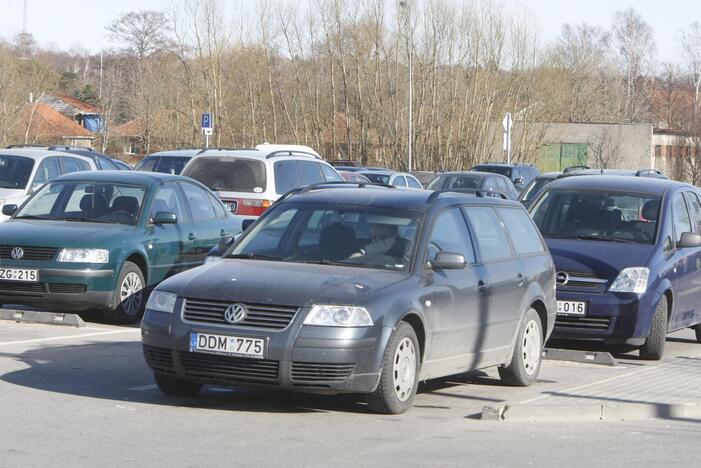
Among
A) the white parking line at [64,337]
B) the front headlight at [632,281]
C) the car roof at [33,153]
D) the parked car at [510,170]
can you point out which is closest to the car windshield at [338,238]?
the white parking line at [64,337]

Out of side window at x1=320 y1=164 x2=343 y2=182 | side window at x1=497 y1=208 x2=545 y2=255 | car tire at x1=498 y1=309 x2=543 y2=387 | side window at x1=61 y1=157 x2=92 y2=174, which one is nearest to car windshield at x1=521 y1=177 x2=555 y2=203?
side window at x1=320 y1=164 x2=343 y2=182

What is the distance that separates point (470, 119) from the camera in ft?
192

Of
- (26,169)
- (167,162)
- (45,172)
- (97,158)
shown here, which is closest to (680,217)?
(45,172)

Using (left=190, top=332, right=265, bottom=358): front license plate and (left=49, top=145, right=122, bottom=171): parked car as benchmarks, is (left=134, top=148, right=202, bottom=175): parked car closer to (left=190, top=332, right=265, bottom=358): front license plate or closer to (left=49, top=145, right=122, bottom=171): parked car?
(left=49, top=145, right=122, bottom=171): parked car

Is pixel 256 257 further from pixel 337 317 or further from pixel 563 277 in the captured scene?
pixel 563 277

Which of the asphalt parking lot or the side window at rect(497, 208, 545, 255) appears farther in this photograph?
the side window at rect(497, 208, 545, 255)

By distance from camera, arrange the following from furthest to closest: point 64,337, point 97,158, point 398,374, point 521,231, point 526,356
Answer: point 97,158
point 64,337
point 521,231
point 526,356
point 398,374

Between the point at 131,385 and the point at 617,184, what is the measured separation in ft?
21.5

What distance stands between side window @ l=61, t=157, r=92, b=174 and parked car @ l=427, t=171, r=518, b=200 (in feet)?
34.9

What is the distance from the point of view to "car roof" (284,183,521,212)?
9797mm

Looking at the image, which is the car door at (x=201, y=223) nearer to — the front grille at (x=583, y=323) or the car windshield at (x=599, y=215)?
the car windshield at (x=599, y=215)

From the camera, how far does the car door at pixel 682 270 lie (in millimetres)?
13453

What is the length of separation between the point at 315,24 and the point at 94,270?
151ft

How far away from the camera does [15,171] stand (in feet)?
66.7
